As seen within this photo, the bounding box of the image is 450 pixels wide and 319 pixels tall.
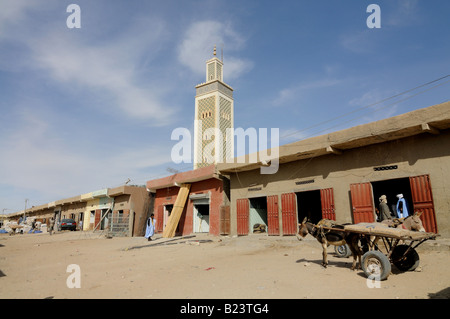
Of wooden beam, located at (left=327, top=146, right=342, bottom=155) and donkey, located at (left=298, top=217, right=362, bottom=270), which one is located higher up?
wooden beam, located at (left=327, top=146, right=342, bottom=155)

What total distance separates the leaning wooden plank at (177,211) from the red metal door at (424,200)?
14.0 metres

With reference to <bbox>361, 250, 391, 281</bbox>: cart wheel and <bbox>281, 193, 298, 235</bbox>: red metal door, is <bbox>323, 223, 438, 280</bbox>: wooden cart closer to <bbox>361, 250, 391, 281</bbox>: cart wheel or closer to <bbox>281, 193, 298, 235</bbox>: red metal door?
<bbox>361, 250, 391, 281</bbox>: cart wheel

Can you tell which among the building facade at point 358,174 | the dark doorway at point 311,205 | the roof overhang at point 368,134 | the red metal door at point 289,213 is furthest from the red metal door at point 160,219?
the red metal door at point 289,213

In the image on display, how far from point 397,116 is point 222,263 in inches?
299

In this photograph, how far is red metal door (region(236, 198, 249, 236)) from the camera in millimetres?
15781

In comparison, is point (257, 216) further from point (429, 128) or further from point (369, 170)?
point (429, 128)

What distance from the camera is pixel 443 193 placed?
9164mm

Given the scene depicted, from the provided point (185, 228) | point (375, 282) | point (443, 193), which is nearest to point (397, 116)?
point (443, 193)

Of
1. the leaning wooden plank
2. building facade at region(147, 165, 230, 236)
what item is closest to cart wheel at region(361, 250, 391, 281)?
building facade at region(147, 165, 230, 236)

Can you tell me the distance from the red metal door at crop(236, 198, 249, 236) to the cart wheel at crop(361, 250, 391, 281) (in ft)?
33.1

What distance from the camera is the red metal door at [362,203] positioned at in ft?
35.5
